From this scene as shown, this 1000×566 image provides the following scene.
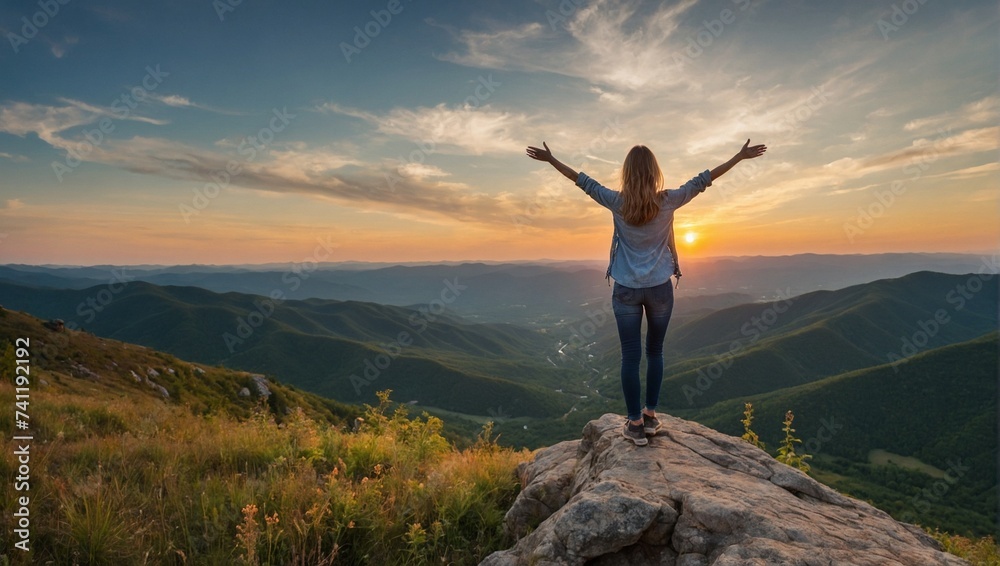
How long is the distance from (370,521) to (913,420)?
17723cm

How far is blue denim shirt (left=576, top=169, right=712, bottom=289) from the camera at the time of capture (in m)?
5.92

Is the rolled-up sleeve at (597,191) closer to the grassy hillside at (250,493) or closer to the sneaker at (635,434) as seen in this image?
the sneaker at (635,434)

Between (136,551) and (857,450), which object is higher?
(136,551)

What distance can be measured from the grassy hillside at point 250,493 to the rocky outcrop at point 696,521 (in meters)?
0.96

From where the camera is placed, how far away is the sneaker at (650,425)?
646 centimetres

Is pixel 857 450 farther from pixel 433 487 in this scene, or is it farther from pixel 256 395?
pixel 433 487

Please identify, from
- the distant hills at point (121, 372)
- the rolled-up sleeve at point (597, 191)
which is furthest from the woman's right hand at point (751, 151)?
the distant hills at point (121, 372)

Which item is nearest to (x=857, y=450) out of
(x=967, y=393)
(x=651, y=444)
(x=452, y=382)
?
(x=967, y=393)

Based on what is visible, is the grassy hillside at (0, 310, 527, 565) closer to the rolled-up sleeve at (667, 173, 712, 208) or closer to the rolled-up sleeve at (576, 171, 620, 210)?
the rolled-up sleeve at (576, 171, 620, 210)

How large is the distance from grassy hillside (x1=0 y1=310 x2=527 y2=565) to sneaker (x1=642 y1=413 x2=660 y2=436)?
225 cm

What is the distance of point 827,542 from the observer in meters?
4.03

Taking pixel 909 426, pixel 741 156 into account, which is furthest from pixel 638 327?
pixel 909 426

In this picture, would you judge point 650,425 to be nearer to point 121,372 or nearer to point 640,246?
point 640,246

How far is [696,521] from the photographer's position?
13.7 feet
